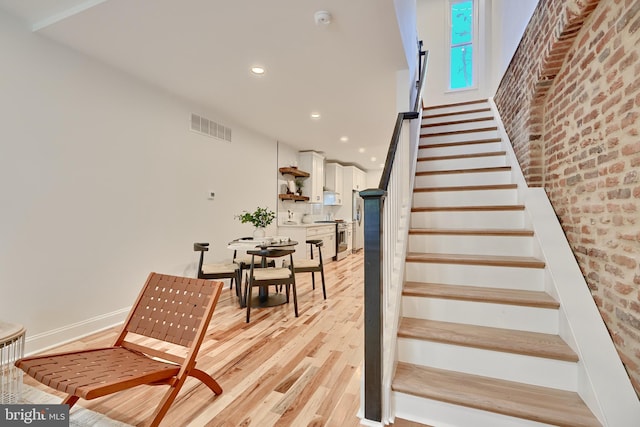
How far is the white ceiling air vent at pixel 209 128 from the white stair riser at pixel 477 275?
125 inches

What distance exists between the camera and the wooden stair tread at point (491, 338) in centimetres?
146

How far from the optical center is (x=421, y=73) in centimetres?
375

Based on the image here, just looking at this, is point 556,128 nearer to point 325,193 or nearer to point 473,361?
point 473,361

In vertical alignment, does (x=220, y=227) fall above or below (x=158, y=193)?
below

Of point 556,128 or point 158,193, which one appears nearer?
point 556,128

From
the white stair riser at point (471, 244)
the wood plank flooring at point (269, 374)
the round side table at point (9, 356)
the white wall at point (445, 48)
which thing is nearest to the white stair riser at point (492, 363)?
the wood plank flooring at point (269, 374)

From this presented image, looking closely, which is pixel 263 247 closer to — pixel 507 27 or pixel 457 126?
pixel 457 126

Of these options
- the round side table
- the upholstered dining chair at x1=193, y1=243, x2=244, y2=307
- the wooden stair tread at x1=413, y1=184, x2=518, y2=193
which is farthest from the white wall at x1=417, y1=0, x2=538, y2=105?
the round side table

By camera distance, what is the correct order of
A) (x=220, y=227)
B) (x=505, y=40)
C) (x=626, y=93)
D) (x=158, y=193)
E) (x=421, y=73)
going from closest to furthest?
(x=626, y=93) → (x=158, y=193) → (x=505, y=40) → (x=421, y=73) → (x=220, y=227)

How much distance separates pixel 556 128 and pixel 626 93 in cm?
87

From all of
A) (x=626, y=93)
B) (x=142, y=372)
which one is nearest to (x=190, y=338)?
(x=142, y=372)

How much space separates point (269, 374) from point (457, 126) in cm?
361

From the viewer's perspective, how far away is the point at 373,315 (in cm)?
148

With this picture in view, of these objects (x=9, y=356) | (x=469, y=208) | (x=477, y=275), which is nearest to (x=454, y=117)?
(x=469, y=208)
